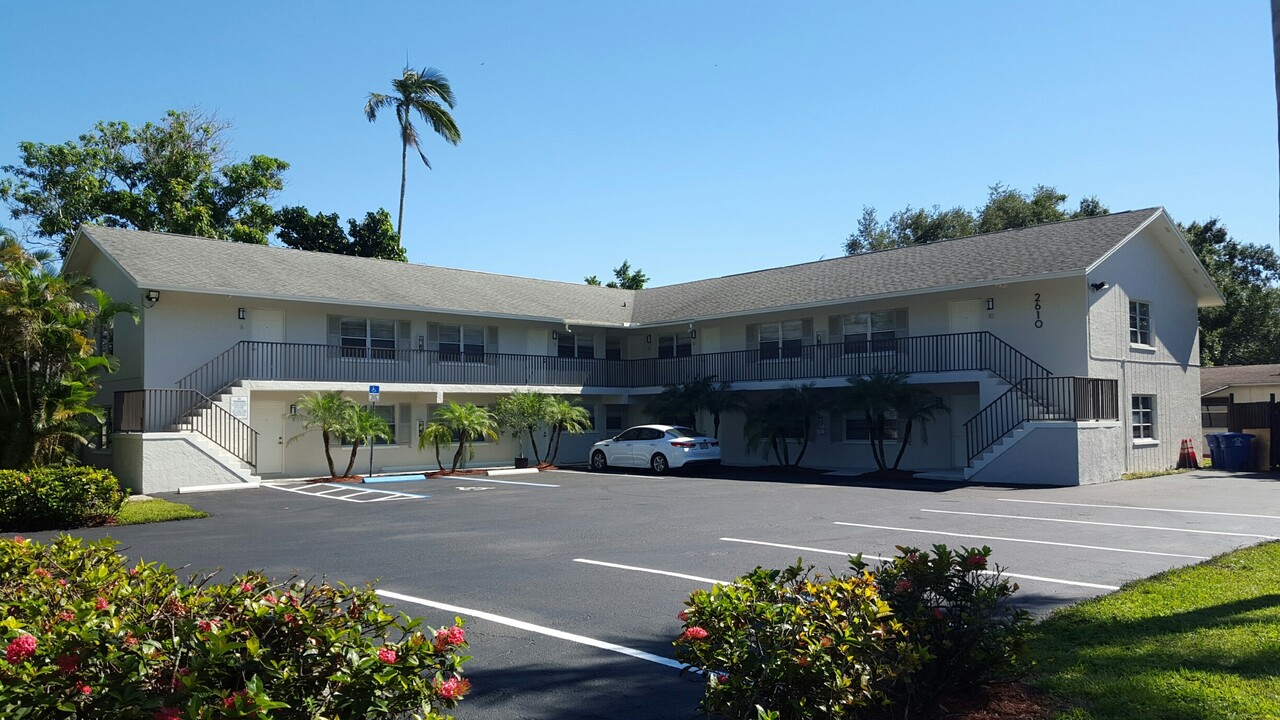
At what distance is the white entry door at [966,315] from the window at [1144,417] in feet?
15.4

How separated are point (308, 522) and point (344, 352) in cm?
1224

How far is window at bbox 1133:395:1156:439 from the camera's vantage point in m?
25.4

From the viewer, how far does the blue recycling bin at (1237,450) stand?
25297 mm

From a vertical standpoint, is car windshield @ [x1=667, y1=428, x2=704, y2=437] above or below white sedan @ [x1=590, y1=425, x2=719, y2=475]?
above

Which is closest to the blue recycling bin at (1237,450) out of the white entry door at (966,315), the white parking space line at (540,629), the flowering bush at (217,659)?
the white entry door at (966,315)

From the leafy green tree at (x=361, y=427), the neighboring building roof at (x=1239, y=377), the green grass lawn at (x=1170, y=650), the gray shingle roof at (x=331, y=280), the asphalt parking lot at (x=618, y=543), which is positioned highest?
the gray shingle roof at (x=331, y=280)

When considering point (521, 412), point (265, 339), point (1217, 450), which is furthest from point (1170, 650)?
Answer: point (265, 339)

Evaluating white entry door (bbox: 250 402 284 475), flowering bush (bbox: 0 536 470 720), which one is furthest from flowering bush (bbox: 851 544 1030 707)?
white entry door (bbox: 250 402 284 475)

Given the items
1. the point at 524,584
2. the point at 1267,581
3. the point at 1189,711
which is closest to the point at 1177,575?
the point at 1267,581

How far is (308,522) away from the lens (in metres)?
15.3

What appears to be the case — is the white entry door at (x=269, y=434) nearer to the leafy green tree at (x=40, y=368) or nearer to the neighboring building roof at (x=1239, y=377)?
the leafy green tree at (x=40, y=368)

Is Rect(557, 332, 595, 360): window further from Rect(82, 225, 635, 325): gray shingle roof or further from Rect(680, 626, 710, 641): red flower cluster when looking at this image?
Rect(680, 626, 710, 641): red flower cluster

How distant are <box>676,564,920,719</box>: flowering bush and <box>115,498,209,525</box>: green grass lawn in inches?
529

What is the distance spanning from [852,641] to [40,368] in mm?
20244
